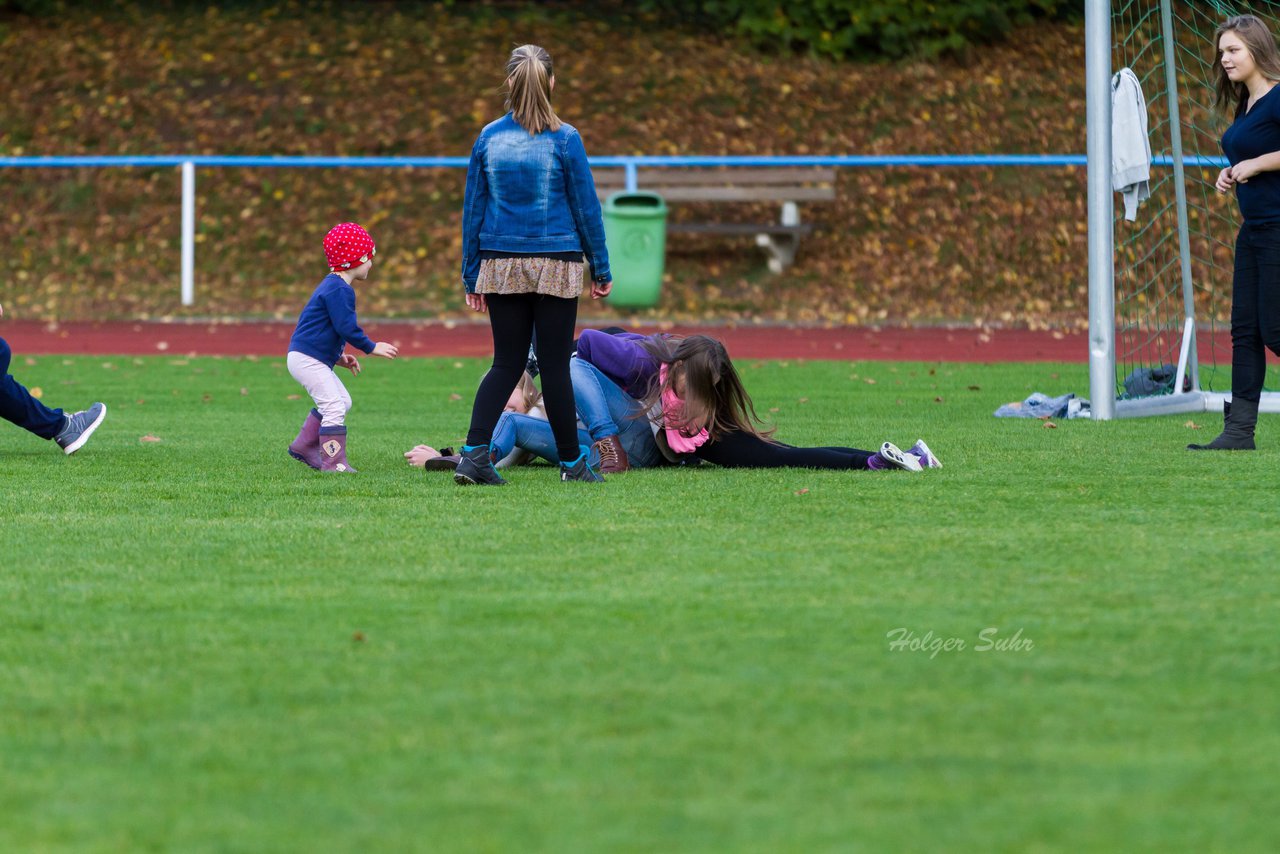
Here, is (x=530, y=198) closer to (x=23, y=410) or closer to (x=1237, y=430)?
(x=23, y=410)

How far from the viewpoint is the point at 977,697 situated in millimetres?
3846

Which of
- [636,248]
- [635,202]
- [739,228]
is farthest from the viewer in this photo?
[739,228]

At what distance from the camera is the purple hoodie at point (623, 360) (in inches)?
307

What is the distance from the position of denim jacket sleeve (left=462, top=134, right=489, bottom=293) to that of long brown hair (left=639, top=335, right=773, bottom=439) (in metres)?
0.97

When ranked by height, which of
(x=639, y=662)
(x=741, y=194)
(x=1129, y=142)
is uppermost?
(x=741, y=194)

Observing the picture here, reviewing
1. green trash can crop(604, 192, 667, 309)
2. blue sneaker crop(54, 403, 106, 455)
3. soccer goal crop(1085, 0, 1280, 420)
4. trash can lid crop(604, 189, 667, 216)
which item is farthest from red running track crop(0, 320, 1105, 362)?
blue sneaker crop(54, 403, 106, 455)

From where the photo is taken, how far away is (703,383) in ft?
24.8

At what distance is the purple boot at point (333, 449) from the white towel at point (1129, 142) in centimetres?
487

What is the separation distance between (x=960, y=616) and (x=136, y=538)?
2.86 m

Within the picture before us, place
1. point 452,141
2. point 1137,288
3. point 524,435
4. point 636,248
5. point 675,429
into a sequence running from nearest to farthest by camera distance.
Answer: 1. point 675,429
2. point 524,435
3. point 1137,288
4. point 636,248
5. point 452,141

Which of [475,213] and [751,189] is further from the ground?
[751,189]

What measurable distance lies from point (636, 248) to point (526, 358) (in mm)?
12291

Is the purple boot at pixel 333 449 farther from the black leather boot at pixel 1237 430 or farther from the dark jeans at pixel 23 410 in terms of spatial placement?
the black leather boot at pixel 1237 430

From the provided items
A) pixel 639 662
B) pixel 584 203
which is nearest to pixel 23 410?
pixel 584 203
